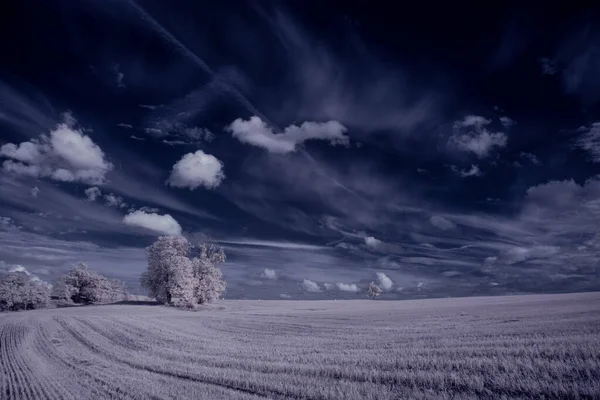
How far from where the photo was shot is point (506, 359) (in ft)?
42.5

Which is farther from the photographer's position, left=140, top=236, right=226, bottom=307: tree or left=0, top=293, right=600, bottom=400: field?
left=140, top=236, right=226, bottom=307: tree

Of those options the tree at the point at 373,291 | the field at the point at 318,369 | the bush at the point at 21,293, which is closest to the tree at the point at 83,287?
the bush at the point at 21,293

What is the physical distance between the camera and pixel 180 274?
59875mm

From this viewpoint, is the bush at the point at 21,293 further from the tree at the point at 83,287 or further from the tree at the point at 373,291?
the tree at the point at 373,291

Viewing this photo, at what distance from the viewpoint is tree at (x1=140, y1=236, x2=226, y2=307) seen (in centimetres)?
6016

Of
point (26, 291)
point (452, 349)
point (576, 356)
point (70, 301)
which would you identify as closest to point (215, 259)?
point (70, 301)

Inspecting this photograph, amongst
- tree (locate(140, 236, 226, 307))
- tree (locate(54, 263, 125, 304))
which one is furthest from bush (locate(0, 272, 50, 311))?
tree (locate(140, 236, 226, 307))

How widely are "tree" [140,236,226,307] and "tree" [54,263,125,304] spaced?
2202 centimetres

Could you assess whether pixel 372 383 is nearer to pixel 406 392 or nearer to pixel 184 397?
pixel 406 392

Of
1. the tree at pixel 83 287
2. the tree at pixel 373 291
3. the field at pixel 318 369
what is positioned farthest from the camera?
the tree at pixel 373 291

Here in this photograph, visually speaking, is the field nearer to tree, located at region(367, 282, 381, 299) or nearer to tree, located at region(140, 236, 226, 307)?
tree, located at region(140, 236, 226, 307)

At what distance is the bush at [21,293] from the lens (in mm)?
71000

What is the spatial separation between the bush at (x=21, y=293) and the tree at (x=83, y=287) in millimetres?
2902

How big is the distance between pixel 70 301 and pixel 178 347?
7019 centimetres
